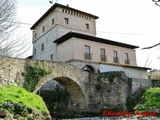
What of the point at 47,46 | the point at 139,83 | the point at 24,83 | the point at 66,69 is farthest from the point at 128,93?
the point at 47,46

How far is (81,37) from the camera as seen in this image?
81.8 ft

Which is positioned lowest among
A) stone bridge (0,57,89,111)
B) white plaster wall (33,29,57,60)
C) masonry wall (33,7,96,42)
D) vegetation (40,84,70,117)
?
vegetation (40,84,70,117)

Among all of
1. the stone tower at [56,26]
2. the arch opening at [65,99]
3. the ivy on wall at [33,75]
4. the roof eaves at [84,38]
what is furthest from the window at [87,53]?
the ivy on wall at [33,75]

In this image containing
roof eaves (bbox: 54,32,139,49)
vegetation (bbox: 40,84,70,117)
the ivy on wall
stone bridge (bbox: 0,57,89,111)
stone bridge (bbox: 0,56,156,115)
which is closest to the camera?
stone bridge (bbox: 0,57,89,111)

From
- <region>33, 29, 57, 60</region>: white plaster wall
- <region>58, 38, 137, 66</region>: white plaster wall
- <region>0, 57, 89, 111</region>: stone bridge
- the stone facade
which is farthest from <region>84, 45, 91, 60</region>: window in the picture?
<region>0, 57, 89, 111</region>: stone bridge

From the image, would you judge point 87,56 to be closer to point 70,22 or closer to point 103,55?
point 103,55

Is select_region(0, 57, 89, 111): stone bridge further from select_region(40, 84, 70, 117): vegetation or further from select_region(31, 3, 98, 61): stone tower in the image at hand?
select_region(31, 3, 98, 61): stone tower

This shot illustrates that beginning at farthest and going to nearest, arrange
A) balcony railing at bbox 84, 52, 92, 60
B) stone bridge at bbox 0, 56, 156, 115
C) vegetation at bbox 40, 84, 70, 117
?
balcony railing at bbox 84, 52, 92, 60 → vegetation at bbox 40, 84, 70, 117 → stone bridge at bbox 0, 56, 156, 115

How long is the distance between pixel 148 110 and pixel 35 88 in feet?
31.6

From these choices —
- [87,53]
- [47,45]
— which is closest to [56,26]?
[47,45]

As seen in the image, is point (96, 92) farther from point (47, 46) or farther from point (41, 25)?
point (41, 25)

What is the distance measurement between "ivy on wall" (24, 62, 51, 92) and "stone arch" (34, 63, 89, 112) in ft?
1.42

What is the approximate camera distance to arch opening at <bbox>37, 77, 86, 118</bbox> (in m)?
20.8

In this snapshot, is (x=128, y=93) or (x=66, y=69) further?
(x=128, y=93)
